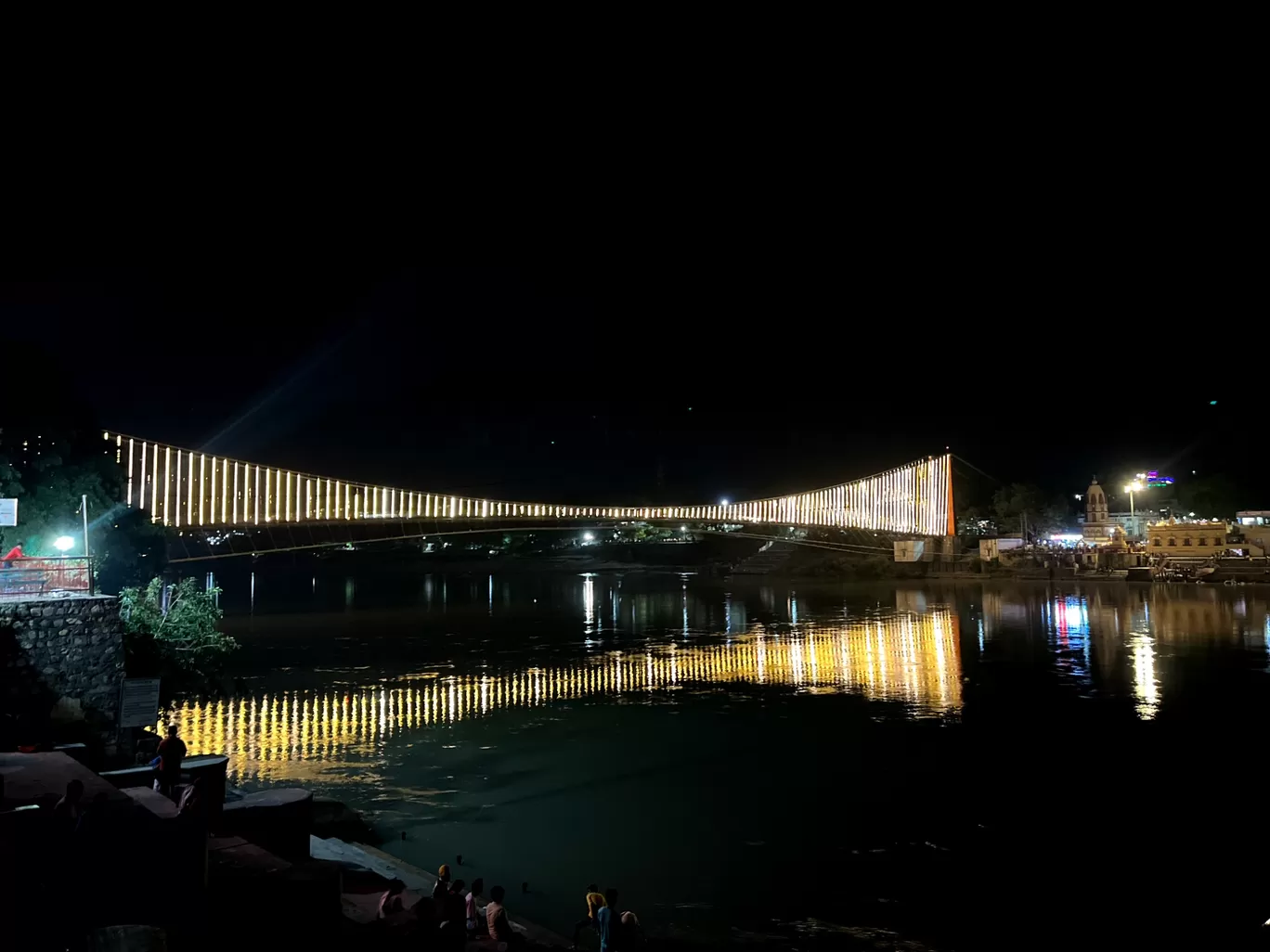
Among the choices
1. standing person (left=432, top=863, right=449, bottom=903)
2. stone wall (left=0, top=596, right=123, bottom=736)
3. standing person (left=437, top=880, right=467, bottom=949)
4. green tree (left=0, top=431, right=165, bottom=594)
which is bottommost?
standing person (left=432, top=863, right=449, bottom=903)

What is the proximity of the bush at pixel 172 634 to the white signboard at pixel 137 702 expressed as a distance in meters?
3.47

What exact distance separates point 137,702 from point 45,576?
2.22 m

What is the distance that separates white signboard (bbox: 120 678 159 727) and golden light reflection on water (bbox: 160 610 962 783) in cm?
334

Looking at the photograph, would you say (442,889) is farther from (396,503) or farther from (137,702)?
(396,503)

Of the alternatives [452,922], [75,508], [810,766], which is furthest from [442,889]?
[75,508]

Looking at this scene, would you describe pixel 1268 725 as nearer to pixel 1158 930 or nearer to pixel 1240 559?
pixel 1158 930

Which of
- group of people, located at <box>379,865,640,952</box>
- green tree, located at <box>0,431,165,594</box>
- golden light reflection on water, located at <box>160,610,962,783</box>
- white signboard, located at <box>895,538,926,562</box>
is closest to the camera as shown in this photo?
group of people, located at <box>379,865,640,952</box>

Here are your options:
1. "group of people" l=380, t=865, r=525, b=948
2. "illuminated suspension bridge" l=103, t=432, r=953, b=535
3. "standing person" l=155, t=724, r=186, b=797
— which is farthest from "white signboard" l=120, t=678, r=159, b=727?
"illuminated suspension bridge" l=103, t=432, r=953, b=535

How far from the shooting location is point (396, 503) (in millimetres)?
58500

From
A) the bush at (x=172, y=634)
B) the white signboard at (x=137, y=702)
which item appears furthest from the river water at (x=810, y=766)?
the white signboard at (x=137, y=702)

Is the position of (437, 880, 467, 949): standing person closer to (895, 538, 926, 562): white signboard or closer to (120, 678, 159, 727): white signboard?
(120, 678, 159, 727): white signboard

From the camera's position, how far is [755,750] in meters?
17.4

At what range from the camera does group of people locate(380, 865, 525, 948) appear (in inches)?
260

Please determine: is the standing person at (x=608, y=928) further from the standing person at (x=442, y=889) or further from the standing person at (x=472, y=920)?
the standing person at (x=442, y=889)
